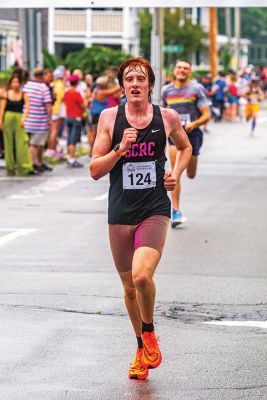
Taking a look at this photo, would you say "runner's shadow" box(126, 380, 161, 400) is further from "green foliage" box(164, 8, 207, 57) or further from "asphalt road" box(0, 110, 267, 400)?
"green foliage" box(164, 8, 207, 57)

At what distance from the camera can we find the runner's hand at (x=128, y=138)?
7.06 m

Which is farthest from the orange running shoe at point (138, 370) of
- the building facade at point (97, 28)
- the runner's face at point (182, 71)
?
the building facade at point (97, 28)

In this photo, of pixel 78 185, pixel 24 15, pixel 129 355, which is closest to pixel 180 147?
pixel 129 355

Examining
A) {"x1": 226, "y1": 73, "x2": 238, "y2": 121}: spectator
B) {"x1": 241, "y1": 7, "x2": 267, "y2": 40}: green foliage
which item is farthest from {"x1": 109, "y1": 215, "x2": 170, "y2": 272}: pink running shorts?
{"x1": 241, "y1": 7, "x2": 267, "y2": 40}: green foliage

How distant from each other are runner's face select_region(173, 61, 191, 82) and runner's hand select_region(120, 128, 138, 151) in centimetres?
767

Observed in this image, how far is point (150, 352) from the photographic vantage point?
7.34 meters

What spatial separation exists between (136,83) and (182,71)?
24.8ft

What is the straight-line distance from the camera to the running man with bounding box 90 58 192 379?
7305mm

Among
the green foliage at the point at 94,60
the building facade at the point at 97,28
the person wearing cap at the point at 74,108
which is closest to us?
the person wearing cap at the point at 74,108

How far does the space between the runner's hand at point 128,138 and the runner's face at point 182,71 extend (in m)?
7.67

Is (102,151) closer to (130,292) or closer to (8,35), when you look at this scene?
(130,292)

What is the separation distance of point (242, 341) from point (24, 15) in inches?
811

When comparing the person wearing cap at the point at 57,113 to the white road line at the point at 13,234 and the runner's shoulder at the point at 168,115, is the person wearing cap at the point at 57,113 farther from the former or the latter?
the runner's shoulder at the point at 168,115

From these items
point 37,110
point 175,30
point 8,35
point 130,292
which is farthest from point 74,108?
point 175,30
